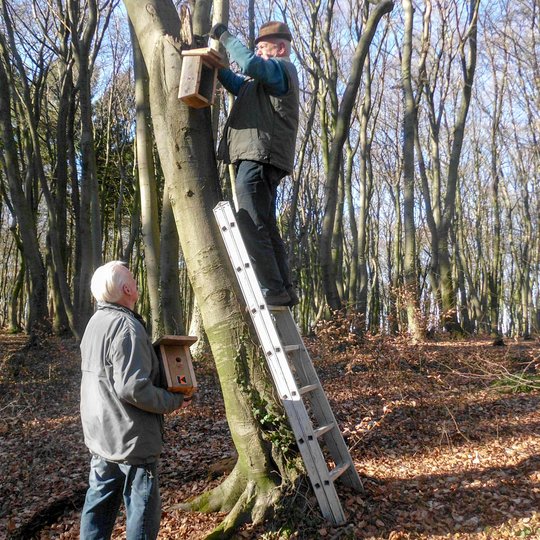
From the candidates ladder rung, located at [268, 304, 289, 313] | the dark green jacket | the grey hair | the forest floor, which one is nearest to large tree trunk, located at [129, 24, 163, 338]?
the forest floor

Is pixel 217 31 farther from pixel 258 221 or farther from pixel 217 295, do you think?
pixel 217 295

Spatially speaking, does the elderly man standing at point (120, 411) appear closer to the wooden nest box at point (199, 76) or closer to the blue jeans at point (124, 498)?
the blue jeans at point (124, 498)

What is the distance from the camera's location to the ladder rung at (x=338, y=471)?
12.0ft

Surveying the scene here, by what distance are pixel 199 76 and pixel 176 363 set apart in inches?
73.4

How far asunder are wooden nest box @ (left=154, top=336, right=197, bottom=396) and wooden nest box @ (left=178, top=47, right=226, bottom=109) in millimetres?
1591

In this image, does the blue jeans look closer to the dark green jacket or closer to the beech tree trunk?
the dark green jacket

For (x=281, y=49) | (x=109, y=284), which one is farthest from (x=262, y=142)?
(x=109, y=284)

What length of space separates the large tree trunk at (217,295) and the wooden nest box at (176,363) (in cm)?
41

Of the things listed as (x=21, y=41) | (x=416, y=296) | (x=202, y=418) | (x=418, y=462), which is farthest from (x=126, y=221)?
(x=418, y=462)

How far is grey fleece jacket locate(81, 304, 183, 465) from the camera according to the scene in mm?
3023

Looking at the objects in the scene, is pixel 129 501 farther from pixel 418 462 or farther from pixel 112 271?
pixel 418 462

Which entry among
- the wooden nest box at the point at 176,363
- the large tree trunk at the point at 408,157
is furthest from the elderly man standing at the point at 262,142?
the large tree trunk at the point at 408,157

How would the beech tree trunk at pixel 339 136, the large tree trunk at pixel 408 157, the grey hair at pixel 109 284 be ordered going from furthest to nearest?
the large tree trunk at pixel 408 157 < the beech tree trunk at pixel 339 136 < the grey hair at pixel 109 284

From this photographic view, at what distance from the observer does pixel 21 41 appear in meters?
14.9
